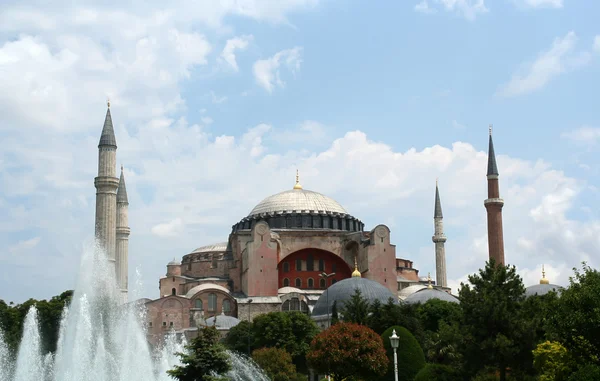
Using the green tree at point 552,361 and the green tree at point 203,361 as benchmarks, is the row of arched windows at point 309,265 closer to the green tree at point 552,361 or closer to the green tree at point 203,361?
the green tree at point 552,361

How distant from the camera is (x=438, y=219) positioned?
67.4 metres

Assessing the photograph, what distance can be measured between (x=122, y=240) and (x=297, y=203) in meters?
12.6

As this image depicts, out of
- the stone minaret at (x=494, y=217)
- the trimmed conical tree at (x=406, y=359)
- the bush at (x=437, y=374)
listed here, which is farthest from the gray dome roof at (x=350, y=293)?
the bush at (x=437, y=374)

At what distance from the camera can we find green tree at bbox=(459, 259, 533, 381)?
2592cm

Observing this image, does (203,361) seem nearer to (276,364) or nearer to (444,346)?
(444,346)

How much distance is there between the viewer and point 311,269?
57500 mm

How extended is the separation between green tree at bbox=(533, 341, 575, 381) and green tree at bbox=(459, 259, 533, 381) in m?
0.84

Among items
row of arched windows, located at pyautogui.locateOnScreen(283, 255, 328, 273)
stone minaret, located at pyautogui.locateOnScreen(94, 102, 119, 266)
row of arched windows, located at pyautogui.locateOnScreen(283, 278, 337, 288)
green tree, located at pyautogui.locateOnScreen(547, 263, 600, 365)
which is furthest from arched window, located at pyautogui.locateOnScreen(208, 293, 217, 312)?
green tree, located at pyautogui.locateOnScreen(547, 263, 600, 365)

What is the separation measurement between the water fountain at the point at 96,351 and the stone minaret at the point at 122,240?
2112 cm

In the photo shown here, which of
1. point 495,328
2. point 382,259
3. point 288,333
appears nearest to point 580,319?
point 495,328

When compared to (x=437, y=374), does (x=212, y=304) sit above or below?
above

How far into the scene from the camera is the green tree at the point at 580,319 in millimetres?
20172

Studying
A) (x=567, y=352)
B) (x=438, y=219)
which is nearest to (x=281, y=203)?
(x=438, y=219)

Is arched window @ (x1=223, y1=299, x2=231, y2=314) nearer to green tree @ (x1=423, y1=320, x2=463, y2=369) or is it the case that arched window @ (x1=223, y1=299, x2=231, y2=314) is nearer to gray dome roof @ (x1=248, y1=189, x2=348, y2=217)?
gray dome roof @ (x1=248, y1=189, x2=348, y2=217)
